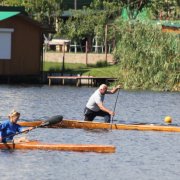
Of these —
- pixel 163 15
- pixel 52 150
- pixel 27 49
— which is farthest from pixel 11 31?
pixel 52 150

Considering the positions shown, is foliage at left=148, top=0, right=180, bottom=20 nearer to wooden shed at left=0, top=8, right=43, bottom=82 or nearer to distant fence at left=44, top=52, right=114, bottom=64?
distant fence at left=44, top=52, right=114, bottom=64

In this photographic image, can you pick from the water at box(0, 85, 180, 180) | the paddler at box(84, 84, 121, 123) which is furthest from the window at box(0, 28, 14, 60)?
the paddler at box(84, 84, 121, 123)

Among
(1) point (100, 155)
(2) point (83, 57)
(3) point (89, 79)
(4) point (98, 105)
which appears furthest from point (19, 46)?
(1) point (100, 155)

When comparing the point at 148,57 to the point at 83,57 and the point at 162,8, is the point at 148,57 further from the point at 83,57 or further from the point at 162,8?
the point at 162,8

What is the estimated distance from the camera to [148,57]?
207 ft

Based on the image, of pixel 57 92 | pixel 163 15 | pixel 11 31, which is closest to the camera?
pixel 57 92

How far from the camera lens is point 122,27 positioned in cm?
6431

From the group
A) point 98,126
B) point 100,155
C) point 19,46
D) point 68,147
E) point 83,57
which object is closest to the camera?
point 100,155

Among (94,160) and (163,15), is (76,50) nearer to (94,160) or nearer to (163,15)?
(163,15)

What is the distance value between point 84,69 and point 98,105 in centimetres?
3773

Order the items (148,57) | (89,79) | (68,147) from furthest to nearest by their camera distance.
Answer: (89,79) → (148,57) → (68,147)

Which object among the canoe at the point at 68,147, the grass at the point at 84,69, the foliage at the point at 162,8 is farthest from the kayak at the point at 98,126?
the foliage at the point at 162,8

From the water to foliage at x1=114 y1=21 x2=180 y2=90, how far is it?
793cm

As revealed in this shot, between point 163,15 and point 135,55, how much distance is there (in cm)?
2017
